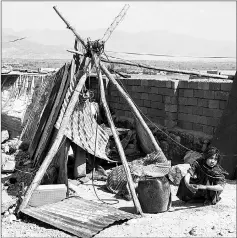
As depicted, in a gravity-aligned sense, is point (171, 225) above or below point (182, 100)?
below

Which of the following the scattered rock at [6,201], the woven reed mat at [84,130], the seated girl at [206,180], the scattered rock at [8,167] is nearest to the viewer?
the seated girl at [206,180]

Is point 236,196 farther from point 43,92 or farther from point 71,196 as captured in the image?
point 43,92

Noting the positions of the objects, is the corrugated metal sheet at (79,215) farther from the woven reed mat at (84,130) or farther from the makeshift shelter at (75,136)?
the woven reed mat at (84,130)

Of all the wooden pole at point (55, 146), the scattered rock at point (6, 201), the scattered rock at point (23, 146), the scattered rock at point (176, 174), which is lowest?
the scattered rock at point (6, 201)

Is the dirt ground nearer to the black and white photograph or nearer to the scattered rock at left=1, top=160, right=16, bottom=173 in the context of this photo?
the black and white photograph

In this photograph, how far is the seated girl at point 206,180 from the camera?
229 inches

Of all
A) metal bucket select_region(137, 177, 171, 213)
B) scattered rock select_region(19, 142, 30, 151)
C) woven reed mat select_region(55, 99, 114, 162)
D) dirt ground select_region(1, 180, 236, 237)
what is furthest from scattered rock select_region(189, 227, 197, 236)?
scattered rock select_region(19, 142, 30, 151)

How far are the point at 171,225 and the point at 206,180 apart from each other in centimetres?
94

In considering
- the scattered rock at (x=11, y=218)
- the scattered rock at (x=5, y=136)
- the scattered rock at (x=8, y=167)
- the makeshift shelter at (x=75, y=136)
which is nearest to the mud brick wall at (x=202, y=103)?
the makeshift shelter at (x=75, y=136)

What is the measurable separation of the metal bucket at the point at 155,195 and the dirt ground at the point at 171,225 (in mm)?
113

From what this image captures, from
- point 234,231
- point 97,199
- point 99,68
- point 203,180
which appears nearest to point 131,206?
point 97,199

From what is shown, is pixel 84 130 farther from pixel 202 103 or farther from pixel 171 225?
pixel 171 225

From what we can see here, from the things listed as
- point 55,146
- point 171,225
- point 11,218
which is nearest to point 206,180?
point 171,225

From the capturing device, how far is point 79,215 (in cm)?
564
